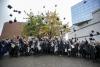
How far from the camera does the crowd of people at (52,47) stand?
457 cm

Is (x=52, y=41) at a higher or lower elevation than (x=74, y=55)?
higher

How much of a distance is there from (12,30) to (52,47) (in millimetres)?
1592

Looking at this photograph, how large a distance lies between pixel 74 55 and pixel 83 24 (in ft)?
12.3

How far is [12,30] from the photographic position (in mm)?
4082

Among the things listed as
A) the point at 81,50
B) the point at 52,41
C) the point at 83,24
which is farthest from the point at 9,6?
the point at 83,24

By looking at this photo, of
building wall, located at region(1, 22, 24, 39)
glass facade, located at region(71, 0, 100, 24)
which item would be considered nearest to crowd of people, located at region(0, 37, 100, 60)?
building wall, located at region(1, 22, 24, 39)

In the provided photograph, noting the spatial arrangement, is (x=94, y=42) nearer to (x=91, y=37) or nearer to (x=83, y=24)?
(x=91, y=37)

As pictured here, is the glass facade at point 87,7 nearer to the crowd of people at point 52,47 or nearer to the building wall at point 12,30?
the crowd of people at point 52,47

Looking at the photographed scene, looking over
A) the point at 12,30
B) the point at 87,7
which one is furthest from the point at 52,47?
the point at 12,30

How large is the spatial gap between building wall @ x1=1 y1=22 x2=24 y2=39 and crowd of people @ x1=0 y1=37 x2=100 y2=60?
0.17 metres

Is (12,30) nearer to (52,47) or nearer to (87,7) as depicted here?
(52,47)

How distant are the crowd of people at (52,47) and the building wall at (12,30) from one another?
0.57ft

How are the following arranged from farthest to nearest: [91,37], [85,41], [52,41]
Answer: [52,41] < [85,41] < [91,37]

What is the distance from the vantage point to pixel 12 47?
4715mm
